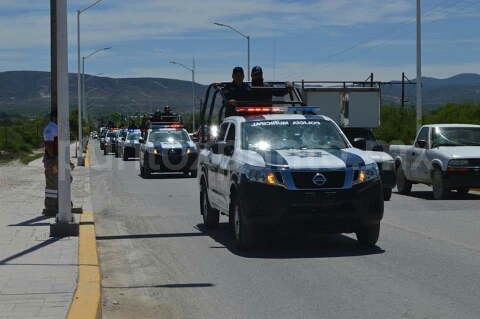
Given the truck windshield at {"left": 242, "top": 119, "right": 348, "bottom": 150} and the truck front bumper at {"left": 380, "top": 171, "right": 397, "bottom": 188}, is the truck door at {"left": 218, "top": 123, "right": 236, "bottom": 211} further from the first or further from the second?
the truck front bumper at {"left": 380, "top": 171, "right": 397, "bottom": 188}

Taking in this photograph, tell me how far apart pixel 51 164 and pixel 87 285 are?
691cm

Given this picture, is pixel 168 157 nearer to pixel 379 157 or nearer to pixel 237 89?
pixel 379 157

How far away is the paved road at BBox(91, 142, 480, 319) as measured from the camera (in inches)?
314

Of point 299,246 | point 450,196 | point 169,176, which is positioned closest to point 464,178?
point 450,196

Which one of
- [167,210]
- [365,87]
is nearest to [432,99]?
[365,87]

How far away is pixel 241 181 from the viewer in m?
11.1

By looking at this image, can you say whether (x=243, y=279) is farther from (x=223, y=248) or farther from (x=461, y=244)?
(x=461, y=244)

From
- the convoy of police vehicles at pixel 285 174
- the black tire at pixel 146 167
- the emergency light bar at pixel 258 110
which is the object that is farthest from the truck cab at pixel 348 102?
the emergency light bar at pixel 258 110

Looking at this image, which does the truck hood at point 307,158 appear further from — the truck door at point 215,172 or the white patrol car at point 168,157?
the white patrol car at point 168,157

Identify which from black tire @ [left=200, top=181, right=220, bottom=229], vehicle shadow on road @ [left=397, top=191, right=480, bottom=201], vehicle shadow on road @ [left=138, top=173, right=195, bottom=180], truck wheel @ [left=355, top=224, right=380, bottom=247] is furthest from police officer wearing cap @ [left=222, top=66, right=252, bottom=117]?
vehicle shadow on road @ [left=138, top=173, right=195, bottom=180]

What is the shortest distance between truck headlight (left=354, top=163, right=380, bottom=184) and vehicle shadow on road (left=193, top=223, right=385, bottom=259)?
98 centimetres

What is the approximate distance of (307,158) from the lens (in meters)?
11.2

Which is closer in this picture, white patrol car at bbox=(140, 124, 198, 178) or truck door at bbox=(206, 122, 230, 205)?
truck door at bbox=(206, 122, 230, 205)

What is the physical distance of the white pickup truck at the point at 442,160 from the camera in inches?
753
